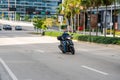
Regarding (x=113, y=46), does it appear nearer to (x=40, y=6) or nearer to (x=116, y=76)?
(x=116, y=76)

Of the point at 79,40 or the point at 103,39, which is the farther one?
the point at 79,40

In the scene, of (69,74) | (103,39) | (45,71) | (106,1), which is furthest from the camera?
(106,1)

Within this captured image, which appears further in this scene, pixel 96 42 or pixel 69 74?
pixel 96 42

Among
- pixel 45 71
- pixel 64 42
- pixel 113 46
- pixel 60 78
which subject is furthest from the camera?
pixel 113 46

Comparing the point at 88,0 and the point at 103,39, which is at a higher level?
the point at 88,0

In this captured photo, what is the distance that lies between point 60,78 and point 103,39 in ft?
78.3

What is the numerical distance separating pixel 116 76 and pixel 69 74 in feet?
5.75

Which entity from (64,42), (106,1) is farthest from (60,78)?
(106,1)

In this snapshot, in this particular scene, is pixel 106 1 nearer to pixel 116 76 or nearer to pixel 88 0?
pixel 88 0

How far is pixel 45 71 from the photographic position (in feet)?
53.9

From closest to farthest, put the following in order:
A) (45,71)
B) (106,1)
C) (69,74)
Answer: (69,74)
(45,71)
(106,1)

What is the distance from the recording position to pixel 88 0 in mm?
44344

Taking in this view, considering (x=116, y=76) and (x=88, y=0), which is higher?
(x=88, y=0)

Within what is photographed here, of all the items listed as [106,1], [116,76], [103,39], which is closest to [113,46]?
[103,39]
